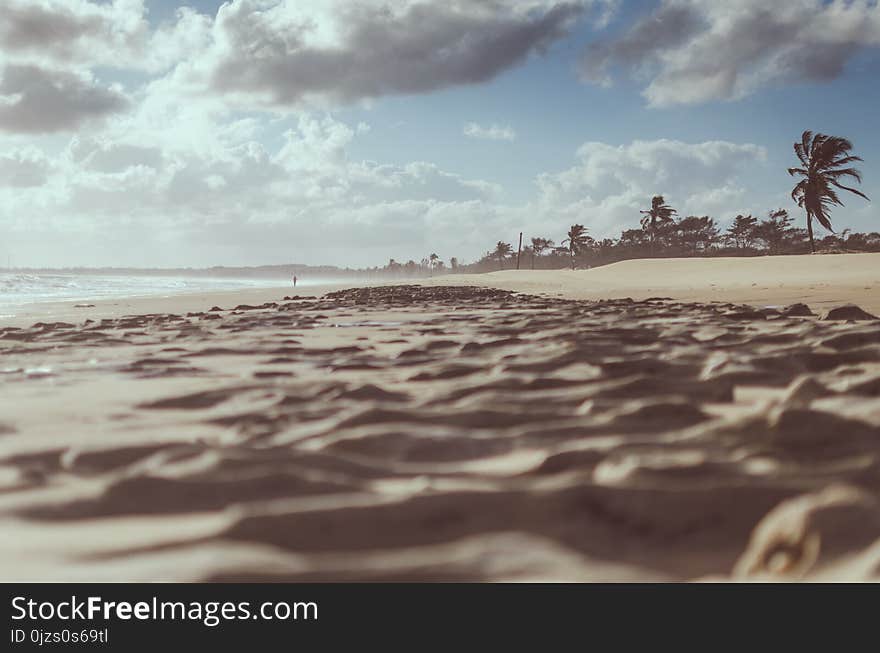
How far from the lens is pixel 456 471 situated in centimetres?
138

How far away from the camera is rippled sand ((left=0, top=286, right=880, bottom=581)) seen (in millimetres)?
993

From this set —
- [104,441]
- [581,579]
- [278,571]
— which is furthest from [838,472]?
[104,441]

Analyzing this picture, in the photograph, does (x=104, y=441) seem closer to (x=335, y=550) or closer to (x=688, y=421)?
(x=335, y=550)

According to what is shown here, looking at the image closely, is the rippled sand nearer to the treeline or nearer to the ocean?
the ocean

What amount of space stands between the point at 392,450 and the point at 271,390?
0.94 meters

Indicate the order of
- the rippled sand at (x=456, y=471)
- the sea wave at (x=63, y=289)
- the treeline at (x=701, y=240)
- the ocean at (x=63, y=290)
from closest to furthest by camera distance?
the rippled sand at (x=456, y=471) < the ocean at (x=63, y=290) < the sea wave at (x=63, y=289) < the treeline at (x=701, y=240)

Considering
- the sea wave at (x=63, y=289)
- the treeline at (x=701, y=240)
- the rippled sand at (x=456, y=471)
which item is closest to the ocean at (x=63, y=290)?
the sea wave at (x=63, y=289)

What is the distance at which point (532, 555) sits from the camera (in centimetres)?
100

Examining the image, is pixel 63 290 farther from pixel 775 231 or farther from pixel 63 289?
pixel 775 231

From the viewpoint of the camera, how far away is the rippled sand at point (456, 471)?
993 millimetres

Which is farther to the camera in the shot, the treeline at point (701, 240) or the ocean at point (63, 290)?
the treeline at point (701, 240)

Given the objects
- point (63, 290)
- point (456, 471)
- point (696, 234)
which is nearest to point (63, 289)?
point (63, 290)

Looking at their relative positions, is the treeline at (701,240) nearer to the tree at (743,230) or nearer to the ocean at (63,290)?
the tree at (743,230)
